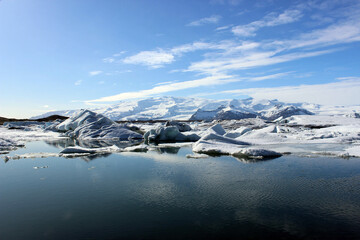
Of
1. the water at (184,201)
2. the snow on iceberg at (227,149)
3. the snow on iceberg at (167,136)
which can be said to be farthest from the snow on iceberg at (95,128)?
the water at (184,201)

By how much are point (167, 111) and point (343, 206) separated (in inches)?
6805

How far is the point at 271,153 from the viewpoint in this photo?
11.7 m

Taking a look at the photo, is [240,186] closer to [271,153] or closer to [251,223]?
[251,223]

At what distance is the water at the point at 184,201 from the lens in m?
4.46

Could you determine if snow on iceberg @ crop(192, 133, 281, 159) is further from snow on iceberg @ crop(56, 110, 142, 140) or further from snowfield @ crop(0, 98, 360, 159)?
snow on iceberg @ crop(56, 110, 142, 140)

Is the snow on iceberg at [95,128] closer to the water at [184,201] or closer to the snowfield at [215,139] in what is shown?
the snowfield at [215,139]

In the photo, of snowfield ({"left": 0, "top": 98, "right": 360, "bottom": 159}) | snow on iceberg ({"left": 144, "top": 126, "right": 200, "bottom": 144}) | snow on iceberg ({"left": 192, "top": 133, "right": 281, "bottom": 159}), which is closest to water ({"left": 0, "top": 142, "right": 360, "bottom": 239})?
snow on iceberg ({"left": 192, "top": 133, "right": 281, "bottom": 159})

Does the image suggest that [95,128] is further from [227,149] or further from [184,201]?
[184,201]

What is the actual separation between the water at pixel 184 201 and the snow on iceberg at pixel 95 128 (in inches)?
544

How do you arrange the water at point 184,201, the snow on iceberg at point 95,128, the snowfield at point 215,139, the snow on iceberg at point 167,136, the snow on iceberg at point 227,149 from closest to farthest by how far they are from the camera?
the water at point 184,201 < the snow on iceberg at point 227,149 < the snowfield at point 215,139 < the snow on iceberg at point 167,136 < the snow on iceberg at point 95,128

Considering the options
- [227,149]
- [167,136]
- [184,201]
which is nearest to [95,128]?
[167,136]

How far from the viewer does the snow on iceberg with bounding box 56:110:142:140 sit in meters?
23.6

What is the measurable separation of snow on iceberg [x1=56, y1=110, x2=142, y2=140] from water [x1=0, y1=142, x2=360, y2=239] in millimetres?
13806

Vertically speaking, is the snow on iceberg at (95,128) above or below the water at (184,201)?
above
